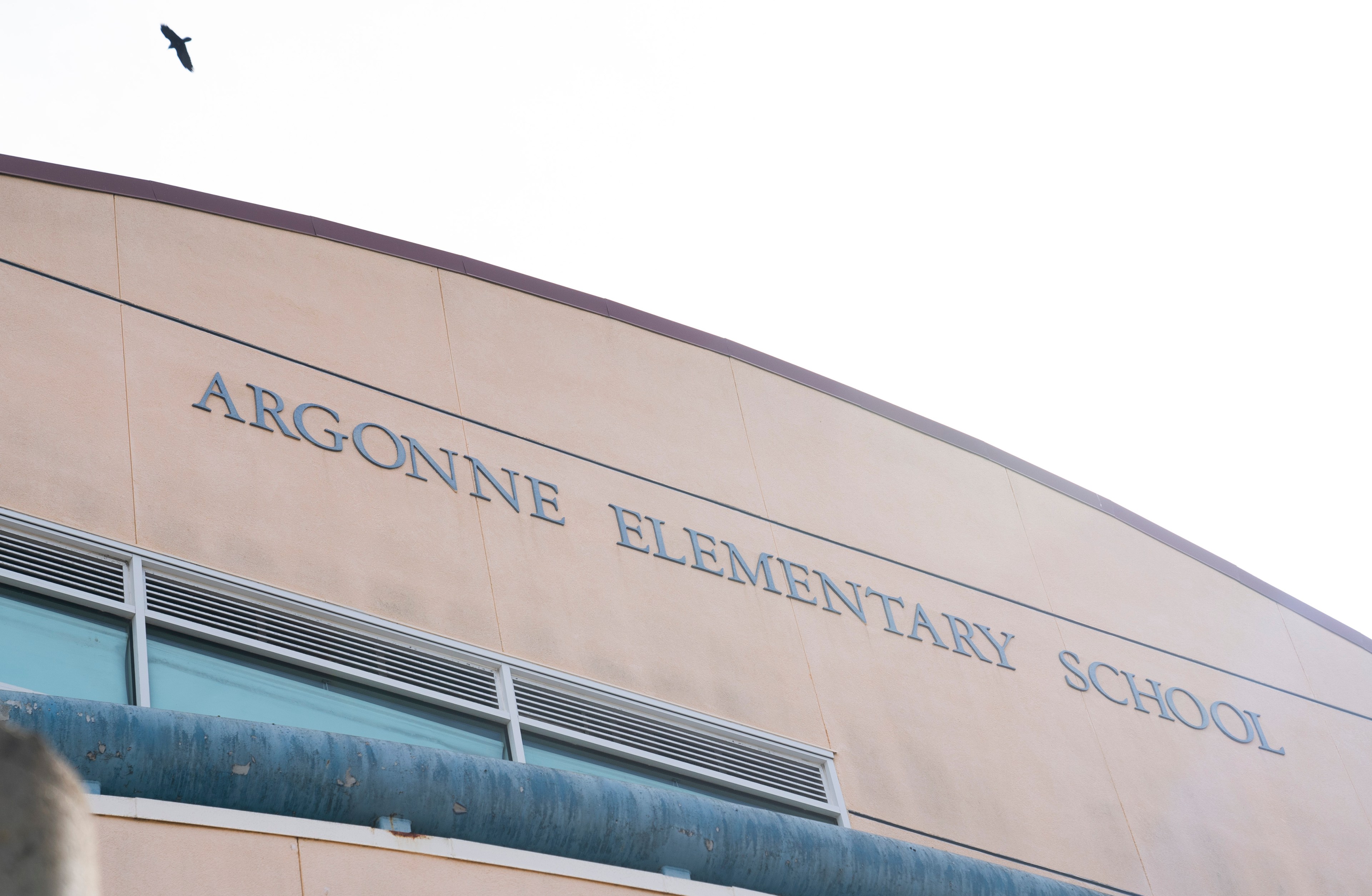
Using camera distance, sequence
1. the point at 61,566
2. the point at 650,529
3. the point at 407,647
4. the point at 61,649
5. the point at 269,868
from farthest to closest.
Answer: the point at 650,529
the point at 407,647
the point at 61,566
the point at 61,649
the point at 269,868

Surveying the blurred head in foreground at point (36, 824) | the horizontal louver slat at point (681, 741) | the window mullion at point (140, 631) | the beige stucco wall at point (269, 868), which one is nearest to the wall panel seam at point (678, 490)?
the window mullion at point (140, 631)

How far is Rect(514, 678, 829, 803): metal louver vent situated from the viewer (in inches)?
349

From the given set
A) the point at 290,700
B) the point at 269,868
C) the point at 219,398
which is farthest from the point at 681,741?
the point at 269,868

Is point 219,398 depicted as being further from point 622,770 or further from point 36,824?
point 36,824

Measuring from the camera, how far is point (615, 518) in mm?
10492

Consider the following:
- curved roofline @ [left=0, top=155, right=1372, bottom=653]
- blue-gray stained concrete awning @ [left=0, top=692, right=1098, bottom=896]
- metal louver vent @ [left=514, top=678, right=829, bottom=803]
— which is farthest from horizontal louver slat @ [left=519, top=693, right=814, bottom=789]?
curved roofline @ [left=0, top=155, right=1372, bottom=653]

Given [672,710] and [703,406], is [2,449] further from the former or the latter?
[703,406]

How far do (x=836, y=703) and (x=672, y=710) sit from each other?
152cm

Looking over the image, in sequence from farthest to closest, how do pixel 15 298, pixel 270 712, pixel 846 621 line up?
pixel 846 621 < pixel 15 298 < pixel 270 712

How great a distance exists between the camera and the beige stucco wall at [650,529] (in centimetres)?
864

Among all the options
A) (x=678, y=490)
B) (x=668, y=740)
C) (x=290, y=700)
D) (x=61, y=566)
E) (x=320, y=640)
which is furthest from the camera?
(x=678, y=490)

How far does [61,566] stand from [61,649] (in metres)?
0.57

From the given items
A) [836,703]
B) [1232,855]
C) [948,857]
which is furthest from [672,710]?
[1232,855]

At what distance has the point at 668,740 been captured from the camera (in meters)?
9.33
